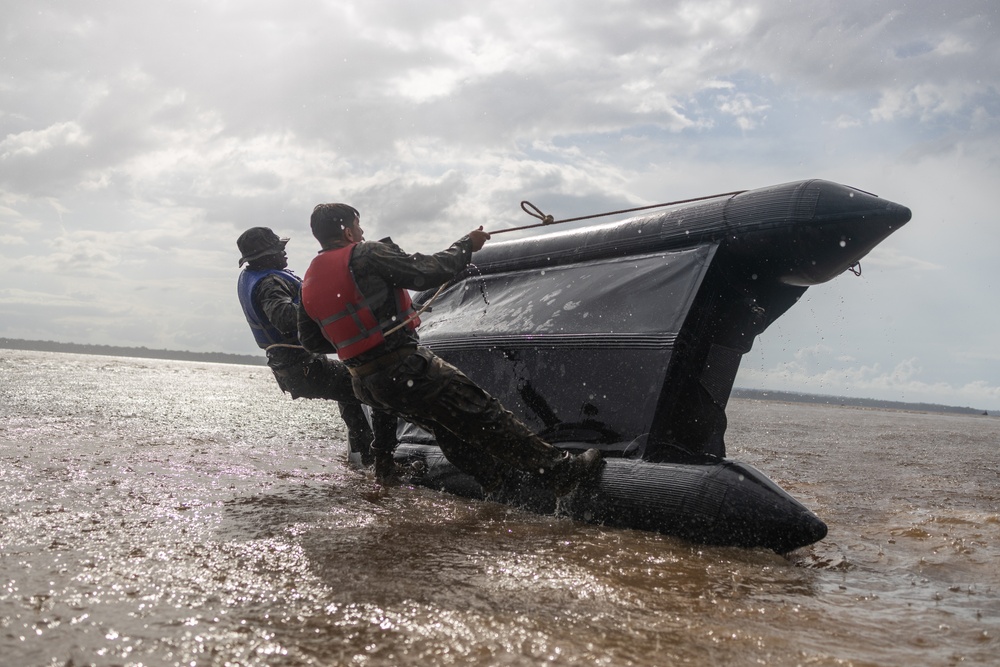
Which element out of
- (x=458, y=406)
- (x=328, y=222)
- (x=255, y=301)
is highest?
(x=328, y=222)

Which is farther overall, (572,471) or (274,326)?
(274,326)

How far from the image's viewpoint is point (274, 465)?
5.50 m

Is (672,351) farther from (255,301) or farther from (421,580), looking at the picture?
(255,301)

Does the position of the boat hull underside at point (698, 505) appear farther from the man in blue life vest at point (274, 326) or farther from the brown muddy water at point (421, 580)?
the man in blue life vest at point (274, 326)

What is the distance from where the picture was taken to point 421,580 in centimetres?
259

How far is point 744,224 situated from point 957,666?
2.60 metres

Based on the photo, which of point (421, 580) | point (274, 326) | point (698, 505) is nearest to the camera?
point (421, 580)

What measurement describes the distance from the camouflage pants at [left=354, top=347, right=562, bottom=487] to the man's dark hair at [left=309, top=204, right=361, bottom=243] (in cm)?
79

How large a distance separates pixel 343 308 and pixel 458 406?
0.74 metres

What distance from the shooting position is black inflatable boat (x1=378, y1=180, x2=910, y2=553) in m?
3.56

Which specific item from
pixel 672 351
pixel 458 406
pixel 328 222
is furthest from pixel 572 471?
pixel 328 222

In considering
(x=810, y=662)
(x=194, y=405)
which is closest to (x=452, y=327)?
(x=810, y=662)

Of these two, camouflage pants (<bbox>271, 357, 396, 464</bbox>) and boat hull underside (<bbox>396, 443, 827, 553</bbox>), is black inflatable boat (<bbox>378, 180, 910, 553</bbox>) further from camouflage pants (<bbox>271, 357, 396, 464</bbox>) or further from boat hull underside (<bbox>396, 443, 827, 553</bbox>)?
camouflage pants (<bbox>271, 357, 396, 464</bbox>)

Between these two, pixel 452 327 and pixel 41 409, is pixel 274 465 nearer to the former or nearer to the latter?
pixel 452 327
